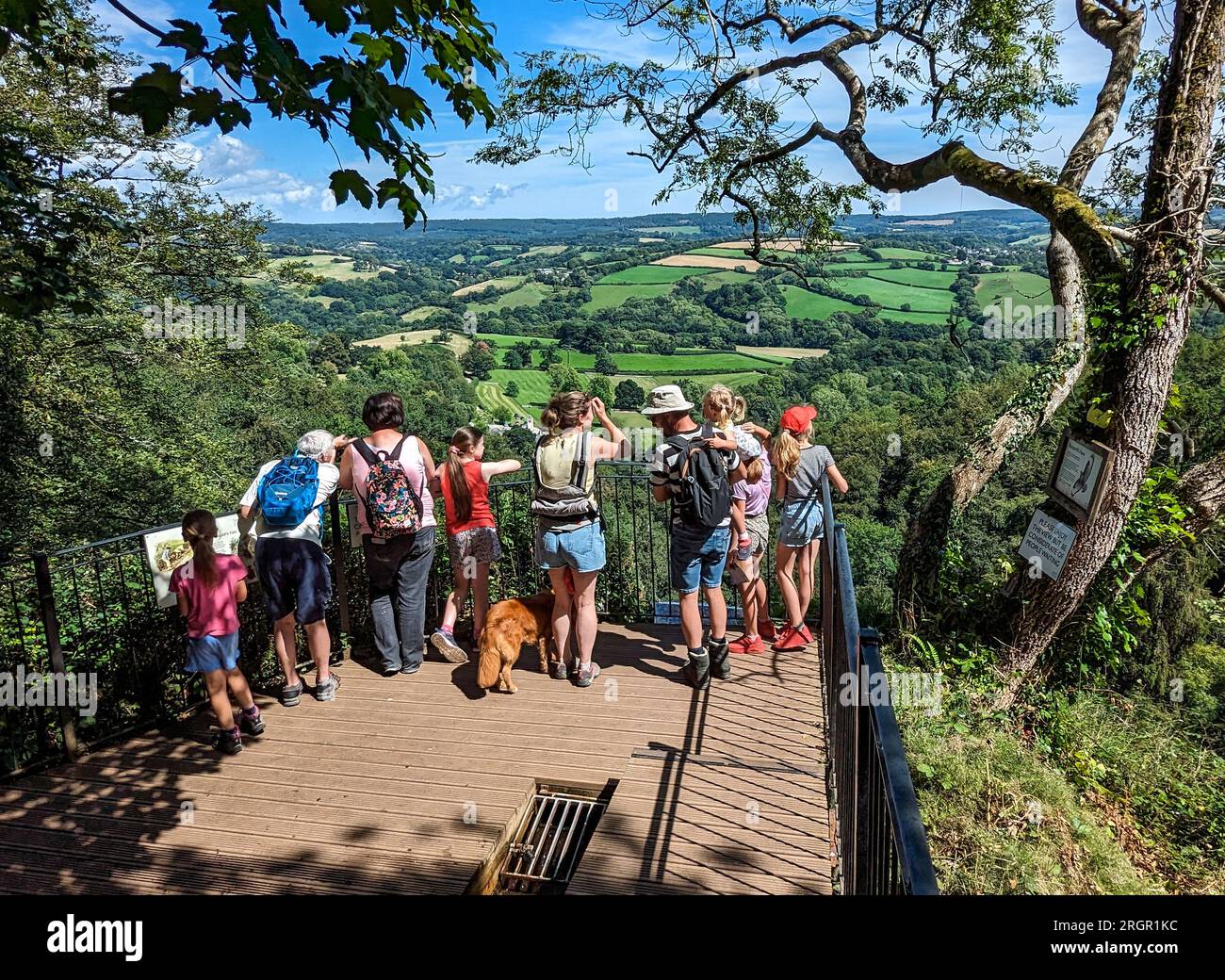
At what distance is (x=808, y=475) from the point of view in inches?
232

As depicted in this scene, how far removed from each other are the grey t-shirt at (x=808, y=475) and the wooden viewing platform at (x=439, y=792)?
4.29 ft

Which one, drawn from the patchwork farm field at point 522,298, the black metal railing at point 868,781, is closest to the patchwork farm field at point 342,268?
the patchwork farm field at point 522,298

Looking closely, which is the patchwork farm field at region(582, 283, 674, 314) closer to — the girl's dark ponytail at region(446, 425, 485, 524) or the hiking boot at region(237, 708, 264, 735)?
the girl's dark ponytail at region(446, 425, 485, 524)

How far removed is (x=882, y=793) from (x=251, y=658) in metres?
5.30

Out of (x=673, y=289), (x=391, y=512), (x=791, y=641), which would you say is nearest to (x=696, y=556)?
(x=791, y=641)

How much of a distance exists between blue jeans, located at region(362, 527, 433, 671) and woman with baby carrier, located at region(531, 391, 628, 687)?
3.17ft

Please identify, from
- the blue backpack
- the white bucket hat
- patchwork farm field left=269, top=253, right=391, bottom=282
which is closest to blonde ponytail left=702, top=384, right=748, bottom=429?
the white bucket hat

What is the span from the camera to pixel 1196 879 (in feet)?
20.4

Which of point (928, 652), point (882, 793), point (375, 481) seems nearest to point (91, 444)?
point (375, 481)

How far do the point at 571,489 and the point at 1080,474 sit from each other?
15.7 feet

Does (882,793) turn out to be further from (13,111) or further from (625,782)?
(13,111)

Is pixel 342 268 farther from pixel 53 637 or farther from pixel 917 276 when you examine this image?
pixel 53 637

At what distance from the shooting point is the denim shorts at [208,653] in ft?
15.0

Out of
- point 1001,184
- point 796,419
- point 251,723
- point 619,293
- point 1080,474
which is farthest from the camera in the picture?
point 619,293
